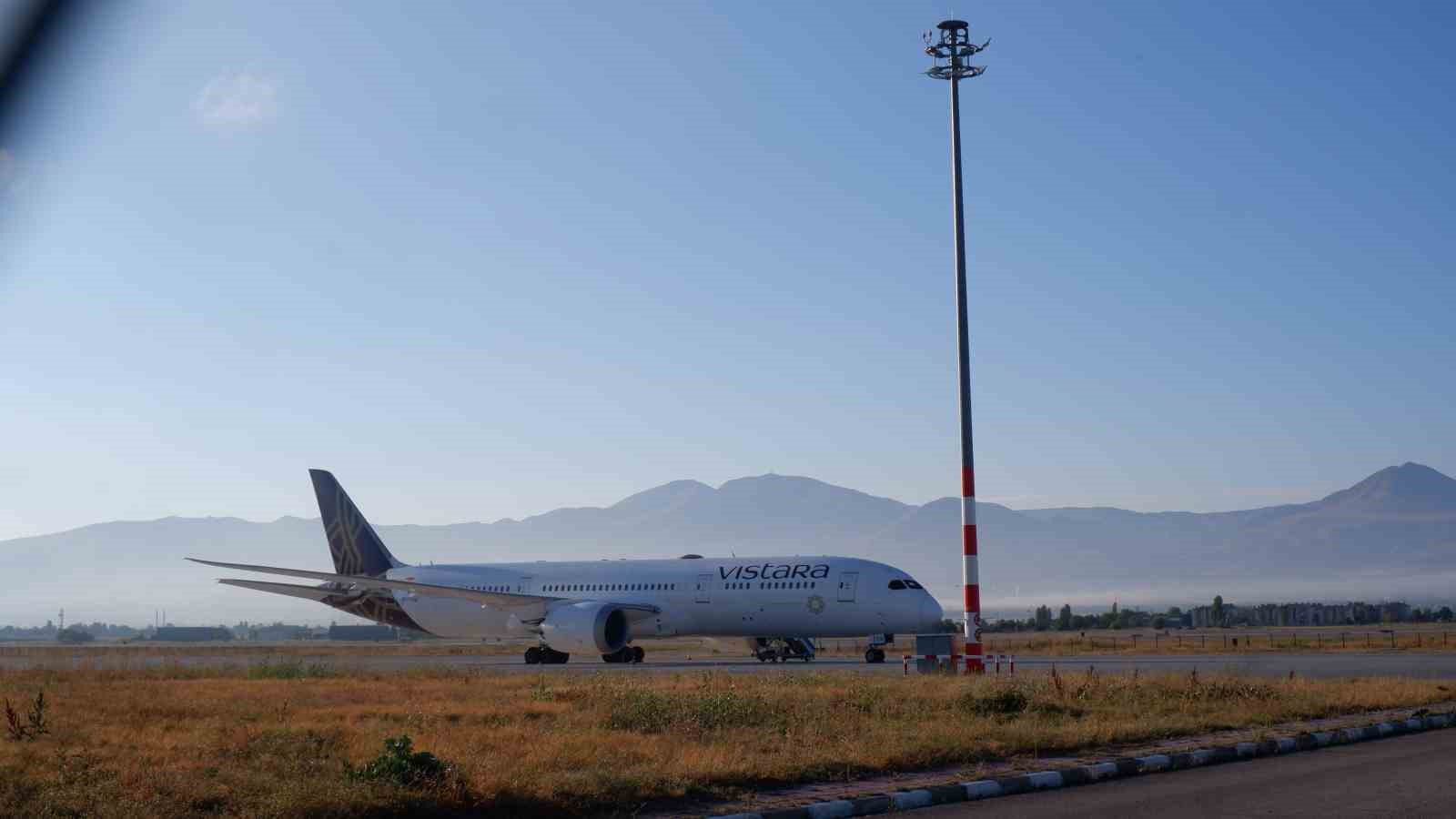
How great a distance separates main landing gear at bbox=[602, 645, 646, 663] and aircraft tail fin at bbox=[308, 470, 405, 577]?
1127cm

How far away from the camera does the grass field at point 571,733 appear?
11367mm

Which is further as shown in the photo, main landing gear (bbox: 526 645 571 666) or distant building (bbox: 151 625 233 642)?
distant building (bbox: 151 625 233 642)

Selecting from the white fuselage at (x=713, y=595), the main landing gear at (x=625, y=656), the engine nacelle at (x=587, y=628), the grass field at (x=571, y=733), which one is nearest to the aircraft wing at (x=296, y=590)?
the white fuselage at (x=713, y=595)

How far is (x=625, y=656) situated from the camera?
4366 centimetres

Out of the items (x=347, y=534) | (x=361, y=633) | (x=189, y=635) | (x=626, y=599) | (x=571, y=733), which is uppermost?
(x=347, y=534)

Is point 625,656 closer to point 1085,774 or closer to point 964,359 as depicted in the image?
point 964,359

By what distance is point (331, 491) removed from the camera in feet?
169

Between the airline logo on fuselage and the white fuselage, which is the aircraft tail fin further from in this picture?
the airline logo on fuselage

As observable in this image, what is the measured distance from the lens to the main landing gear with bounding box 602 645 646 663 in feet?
142

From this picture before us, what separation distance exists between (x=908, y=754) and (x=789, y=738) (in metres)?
1.55

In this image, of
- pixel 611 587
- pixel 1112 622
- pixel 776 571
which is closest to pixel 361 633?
pixel 1112 622

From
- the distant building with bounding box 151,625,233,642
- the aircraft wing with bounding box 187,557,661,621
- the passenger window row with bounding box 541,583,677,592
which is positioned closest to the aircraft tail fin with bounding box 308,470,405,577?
the aircraft wing with bounding box 187,557,661,621

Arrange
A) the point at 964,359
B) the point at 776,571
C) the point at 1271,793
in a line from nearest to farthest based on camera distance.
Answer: the point at 1271,793, the point at 964,359, the point at 776,571

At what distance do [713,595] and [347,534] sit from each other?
1586cm
